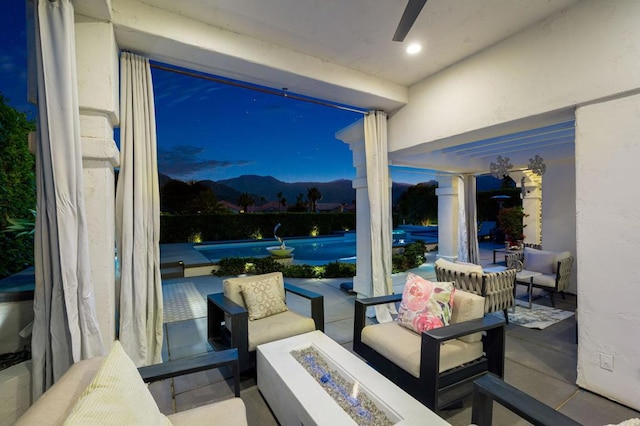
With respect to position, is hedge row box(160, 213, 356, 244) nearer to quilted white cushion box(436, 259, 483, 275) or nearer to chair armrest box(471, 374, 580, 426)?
quilted white cushion box(436, 259, 483, 275)

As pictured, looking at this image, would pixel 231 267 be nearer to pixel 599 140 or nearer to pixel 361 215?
pixel 361 215

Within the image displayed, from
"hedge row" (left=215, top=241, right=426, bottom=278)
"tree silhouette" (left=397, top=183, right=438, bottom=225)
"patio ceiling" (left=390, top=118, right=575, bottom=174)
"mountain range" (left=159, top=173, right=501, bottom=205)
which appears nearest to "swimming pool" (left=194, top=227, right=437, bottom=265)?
"hedge row" (left=215, top=241, right=426, bottom=278)

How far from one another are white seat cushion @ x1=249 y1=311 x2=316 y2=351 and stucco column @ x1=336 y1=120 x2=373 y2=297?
145 centimetres

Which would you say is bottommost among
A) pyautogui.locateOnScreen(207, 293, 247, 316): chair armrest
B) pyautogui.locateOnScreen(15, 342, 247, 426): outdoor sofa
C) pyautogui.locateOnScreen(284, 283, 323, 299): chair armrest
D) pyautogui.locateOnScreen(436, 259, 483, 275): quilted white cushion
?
pyautogui.locateOnScreen(284, 283, 323, 299): chair armrest

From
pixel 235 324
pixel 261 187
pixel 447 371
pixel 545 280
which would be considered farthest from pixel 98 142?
pixel 261 187

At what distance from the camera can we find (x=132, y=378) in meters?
1.02

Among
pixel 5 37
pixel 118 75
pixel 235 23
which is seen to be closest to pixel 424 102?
pixel 235 23

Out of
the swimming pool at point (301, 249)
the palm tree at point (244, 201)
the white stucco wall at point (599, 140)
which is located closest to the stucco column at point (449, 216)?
the swimming pool at point (301, 249)

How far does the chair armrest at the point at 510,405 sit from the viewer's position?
1.04 metres

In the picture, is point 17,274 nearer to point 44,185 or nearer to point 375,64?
point 44,185

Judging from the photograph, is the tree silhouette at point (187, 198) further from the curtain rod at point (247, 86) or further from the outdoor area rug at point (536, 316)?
the outdoor area rug at point (536, 316)

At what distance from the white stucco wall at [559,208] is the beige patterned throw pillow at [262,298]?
17.1ft

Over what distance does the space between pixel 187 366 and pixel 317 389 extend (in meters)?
0.72

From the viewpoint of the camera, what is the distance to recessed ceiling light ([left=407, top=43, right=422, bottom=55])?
2.57m
